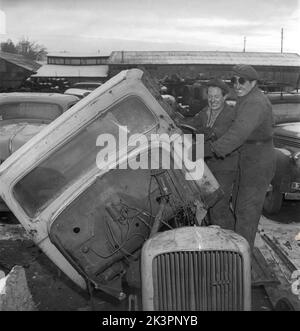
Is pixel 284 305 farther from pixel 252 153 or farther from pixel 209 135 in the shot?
pixel 209 135

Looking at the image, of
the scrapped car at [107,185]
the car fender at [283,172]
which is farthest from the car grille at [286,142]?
the scrapped car at [107,185]

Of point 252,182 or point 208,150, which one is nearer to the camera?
point 208,150

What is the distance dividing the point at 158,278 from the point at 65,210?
2.94 ft

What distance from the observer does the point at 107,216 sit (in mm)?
3424

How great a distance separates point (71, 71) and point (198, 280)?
86.5ft

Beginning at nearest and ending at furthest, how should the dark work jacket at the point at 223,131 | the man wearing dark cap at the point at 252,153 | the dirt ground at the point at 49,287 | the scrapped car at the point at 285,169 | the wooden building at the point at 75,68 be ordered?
the dirt ground at the point at 49,287 < the man wearing dark cap at the point at 252,153 < the dark work jacket at the point at 223,131 < the scrapped car at the point at 285,169 < the wooden building at the point at 75,68

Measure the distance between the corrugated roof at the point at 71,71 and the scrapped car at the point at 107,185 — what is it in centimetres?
2266

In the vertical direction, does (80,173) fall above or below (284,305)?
above

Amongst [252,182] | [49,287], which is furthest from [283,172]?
[49,287]

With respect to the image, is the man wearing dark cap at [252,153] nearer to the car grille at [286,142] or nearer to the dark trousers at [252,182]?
the dark trousers at [252,182]

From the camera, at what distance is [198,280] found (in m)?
2.90

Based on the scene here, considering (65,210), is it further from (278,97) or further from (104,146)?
(278,97)

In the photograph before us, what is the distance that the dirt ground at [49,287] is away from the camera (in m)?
3.91
